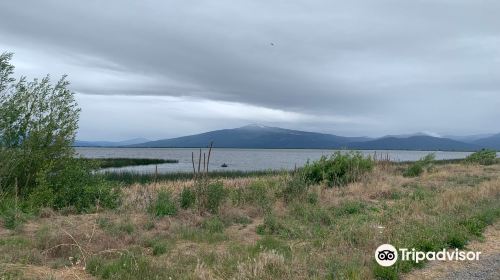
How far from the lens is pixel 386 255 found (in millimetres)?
7160

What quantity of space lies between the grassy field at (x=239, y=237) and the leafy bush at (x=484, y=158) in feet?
83.6

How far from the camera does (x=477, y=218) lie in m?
10.1

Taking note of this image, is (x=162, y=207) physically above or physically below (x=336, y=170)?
below

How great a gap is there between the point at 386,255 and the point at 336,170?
14891 millimetres

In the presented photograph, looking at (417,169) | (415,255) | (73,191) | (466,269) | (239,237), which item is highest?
(417,169)

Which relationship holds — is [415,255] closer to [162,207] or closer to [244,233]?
[244,233]

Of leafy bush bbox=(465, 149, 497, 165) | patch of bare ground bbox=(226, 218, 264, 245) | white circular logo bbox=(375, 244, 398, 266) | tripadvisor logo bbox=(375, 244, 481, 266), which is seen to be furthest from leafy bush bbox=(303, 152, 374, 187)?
leafy bush bbox=(465, 149, 497, 165)

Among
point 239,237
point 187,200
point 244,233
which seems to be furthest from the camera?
point 187,200

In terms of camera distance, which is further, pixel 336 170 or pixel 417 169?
pixel 417 169

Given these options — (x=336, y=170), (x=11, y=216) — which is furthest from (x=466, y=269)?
(x=336, y=170)

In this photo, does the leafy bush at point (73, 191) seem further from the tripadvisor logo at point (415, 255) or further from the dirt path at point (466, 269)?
the dirt path at point (466, 269)

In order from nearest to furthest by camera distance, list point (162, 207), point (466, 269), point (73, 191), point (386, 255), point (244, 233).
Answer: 1. point (466, 269)
2. point (386, 255)
3. point (244, 233)
4. point (162, 207)
5. point (73, 191)

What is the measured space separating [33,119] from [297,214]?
37.1 ft

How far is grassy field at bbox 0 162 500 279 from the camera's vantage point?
675cm
